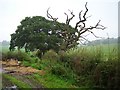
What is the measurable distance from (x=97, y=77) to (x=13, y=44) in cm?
1740

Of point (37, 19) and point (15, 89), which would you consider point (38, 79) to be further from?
point (37, 19)

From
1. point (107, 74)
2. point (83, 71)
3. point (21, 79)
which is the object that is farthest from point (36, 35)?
point (107, 74)

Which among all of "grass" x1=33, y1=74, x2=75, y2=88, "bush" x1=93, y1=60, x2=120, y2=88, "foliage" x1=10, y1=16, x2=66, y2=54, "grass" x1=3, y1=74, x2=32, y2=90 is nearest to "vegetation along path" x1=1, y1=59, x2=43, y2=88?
"grass" x1=3, y1=74, x2=32, y2=90

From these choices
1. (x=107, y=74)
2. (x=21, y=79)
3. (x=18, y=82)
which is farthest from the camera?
(x=21, y=79)

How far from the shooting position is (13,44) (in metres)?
26.4

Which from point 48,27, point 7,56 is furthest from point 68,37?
point 7,56

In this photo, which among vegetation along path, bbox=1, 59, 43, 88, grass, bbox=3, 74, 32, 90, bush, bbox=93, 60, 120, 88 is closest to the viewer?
grass, bbox=3, 74, 32, 90

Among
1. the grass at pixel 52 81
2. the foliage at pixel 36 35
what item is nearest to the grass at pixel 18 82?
the grass at pixel 52 81

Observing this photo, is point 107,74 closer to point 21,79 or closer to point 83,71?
point 83,71

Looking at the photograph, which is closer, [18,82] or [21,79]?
[18,82]

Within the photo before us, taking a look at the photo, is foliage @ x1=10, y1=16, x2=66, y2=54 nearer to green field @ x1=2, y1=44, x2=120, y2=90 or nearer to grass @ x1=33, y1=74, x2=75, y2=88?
green field @ x1=2, y1=44, x2=120, y2=90

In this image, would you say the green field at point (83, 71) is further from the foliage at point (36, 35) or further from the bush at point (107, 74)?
the foliage at point (36, 35)

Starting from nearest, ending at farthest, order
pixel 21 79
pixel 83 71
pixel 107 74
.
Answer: pixel 107 74
pixel 21 79
pixel 83 71

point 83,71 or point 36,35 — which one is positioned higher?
point 36,35
